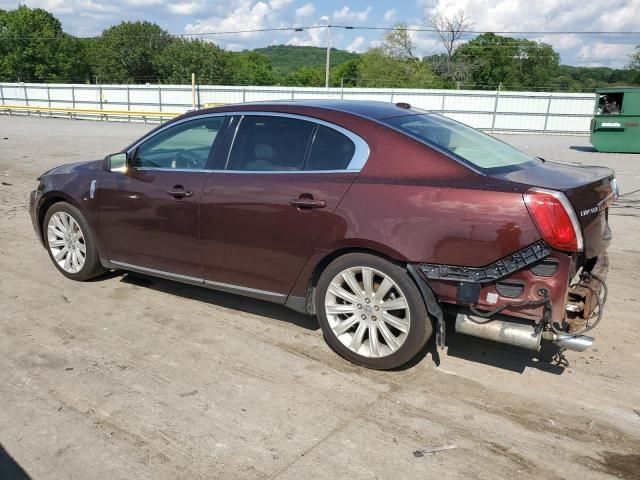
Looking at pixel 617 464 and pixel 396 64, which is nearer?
pixel 617 464

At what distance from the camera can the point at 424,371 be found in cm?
374

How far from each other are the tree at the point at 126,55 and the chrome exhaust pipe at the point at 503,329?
79.2 meters

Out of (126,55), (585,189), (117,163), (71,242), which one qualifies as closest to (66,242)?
(71,242)

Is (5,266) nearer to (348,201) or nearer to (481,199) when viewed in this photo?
(348,201)

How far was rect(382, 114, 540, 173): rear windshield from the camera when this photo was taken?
356 cm

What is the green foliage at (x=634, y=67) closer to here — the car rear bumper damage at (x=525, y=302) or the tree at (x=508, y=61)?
the tree at (x=508, y=61)

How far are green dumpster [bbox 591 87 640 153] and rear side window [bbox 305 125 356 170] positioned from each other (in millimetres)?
18008

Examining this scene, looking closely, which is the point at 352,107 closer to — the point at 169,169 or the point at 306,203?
the point at 306,203

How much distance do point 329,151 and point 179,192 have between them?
1305mm

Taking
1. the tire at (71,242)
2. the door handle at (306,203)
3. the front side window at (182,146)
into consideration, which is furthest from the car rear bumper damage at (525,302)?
the tire at (71,242)

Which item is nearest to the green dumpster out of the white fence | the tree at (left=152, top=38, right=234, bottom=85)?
the white fence

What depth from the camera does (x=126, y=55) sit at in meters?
77.1

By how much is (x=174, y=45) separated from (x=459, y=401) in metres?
79.0

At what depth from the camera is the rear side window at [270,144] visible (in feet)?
12.9
